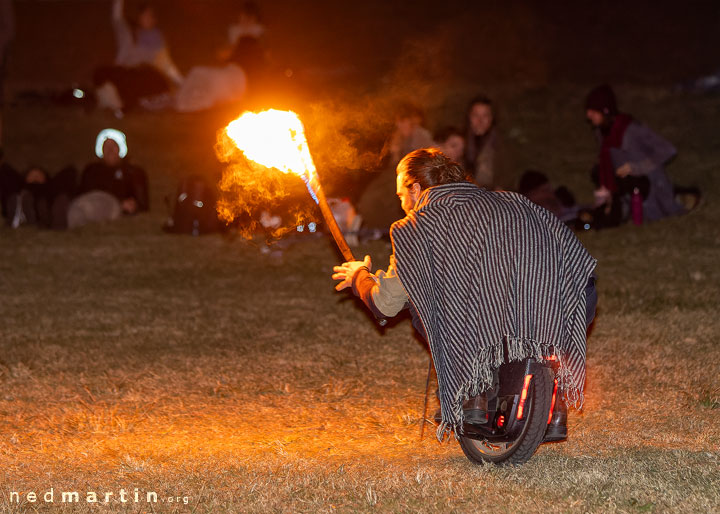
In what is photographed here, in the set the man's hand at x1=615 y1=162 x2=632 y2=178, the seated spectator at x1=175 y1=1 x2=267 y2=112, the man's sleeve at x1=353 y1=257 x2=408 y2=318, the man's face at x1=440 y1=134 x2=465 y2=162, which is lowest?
the man's sleeve at x1=353 y1=257 x2=408 y2=318

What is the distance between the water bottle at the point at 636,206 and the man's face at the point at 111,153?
674 cm

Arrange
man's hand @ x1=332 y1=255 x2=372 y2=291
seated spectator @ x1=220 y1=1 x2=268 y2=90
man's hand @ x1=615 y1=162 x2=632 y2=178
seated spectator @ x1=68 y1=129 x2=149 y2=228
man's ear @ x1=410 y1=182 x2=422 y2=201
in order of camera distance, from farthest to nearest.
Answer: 1. seated spectator @ x1=220 y1=1 x2=268 y2=90
2. seated spectator @ x1=68 y1=129 x2=149 y2=228
3. man's hand @ x1=615 y1=162 x2=632 y2=178
4. man's hand @ x1=332 y1=255 x2=372 y2=291
5. man's ear @ x1=410 y1=182 x2=422 y2=201

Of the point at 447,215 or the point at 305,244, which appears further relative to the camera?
the point at 305,244

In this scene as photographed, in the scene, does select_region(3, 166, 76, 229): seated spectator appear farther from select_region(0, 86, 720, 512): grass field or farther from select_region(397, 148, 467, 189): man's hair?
select_region(397, 148, 467, 189): man's hair

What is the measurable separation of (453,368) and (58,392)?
10.7 ft

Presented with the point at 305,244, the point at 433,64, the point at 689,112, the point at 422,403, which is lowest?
the point at 422,403

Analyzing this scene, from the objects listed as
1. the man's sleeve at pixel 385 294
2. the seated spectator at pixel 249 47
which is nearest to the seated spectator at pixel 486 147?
the seated spectator at pixel 249 47

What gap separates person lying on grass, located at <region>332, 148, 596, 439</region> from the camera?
4.88 m

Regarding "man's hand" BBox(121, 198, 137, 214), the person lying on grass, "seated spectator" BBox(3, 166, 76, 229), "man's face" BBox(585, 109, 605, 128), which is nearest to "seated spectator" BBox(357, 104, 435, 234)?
"man's face" BBox(585, 109, 605, 128)

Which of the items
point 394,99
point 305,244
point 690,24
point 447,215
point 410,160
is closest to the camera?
point 447,215

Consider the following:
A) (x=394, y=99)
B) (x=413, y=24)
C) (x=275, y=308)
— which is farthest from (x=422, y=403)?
(x=413, y=24)

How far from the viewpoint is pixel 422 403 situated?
260 inches

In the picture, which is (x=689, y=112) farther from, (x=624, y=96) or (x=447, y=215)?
(x=447, y=215)

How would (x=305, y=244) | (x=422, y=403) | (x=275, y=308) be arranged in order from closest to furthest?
(x=422, y=403) < (x=275, y=308) < (x=305, y=244)
